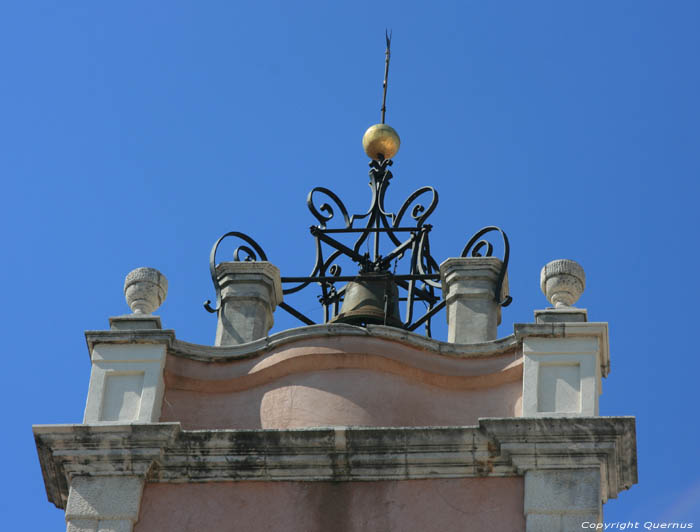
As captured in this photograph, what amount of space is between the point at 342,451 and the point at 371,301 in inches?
103

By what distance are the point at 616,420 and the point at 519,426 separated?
2.23ft

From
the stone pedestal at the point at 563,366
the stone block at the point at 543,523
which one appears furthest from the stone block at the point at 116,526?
the stone pedestal at the point at 563,366

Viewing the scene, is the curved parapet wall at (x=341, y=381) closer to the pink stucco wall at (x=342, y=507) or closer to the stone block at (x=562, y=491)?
the pink stucco wall at (x=342, y=507)

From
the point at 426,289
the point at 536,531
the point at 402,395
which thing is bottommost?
the point at 536,531

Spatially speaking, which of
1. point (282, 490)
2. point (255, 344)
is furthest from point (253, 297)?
point (282, 490)

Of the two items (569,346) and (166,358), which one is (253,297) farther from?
(569,346)

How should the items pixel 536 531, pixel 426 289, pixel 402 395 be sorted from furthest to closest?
pixel 426 289, pixel 402 395, pixel 536 531

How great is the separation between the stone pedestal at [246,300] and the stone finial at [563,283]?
2245 millimetres

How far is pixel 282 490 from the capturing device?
1856 cm

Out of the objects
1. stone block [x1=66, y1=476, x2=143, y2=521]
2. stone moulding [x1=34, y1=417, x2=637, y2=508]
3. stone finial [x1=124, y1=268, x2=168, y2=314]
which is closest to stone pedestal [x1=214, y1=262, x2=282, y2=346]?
stone finial [x1=124, y1=268, x2=168, y2=314]

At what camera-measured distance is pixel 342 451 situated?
18.5 meters

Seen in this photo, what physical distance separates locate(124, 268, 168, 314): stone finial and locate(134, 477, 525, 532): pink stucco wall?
1748 mm

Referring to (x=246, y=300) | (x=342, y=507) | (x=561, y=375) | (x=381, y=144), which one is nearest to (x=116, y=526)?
(x=342, y=507)

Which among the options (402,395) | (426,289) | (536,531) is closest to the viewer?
(536,531)
